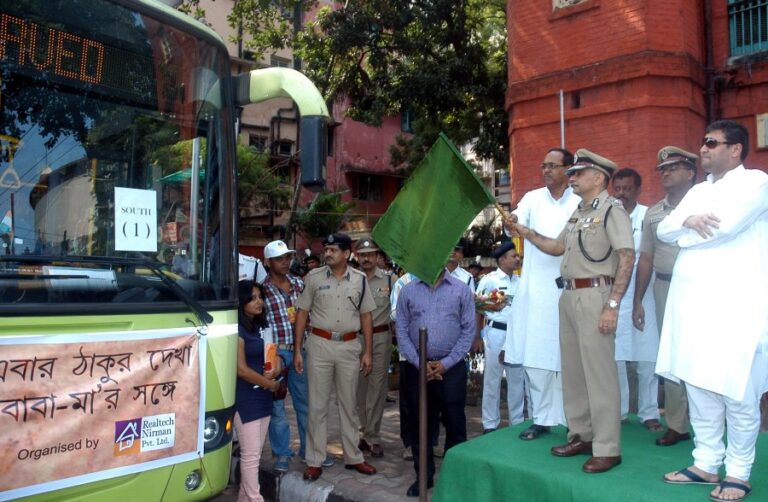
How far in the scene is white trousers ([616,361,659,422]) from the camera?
16.8ft

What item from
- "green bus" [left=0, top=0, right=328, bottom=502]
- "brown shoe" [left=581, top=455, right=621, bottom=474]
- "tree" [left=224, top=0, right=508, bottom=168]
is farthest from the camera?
"tree" [left=224, top=0, right=508, bottom=168]

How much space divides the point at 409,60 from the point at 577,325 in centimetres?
1080

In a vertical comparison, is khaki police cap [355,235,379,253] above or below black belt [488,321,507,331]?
above

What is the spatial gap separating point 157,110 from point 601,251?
2767mm

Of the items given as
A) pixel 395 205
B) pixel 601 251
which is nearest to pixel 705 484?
pixel 601 251

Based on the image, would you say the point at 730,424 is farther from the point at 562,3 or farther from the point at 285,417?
the point at 562,3

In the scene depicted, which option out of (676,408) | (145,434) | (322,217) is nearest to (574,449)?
(676,408)

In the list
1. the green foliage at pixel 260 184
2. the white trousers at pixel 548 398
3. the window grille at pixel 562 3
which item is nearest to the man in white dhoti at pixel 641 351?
the white trousers at pixel 548 398

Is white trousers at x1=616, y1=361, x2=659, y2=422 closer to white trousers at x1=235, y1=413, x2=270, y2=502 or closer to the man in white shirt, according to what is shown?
the man in white shirt

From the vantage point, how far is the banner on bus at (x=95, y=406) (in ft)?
9.57

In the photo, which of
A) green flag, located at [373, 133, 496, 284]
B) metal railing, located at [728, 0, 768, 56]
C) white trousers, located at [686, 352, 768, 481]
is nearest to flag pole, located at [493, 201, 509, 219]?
green flag, located at [373, 133, 496, 284]

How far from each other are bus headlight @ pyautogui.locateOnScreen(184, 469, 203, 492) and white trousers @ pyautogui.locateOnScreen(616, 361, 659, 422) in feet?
10.7

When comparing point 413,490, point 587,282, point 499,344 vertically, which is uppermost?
point 587,282

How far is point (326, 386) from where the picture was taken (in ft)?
17.6
